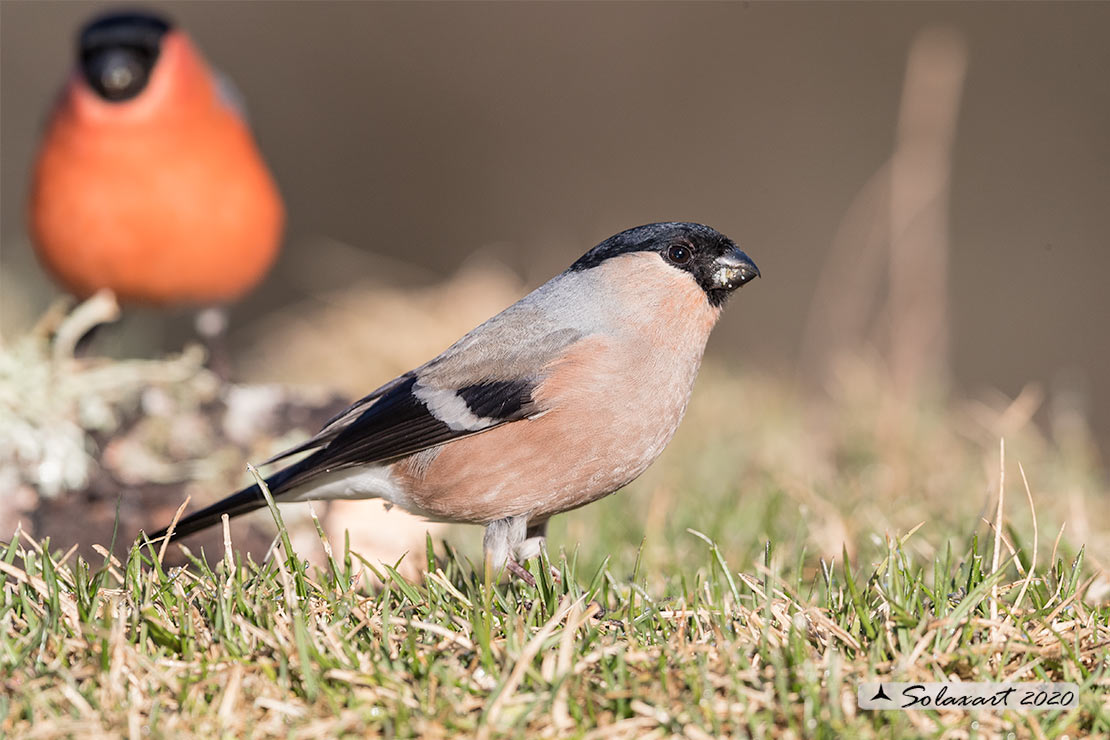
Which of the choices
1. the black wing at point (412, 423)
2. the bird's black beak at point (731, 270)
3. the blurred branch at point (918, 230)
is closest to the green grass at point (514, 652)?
the black wing at point (412, 423)

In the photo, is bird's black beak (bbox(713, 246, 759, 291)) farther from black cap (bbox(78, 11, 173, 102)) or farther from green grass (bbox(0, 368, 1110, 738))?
black cap (bbox(78, 11, 173, 102))

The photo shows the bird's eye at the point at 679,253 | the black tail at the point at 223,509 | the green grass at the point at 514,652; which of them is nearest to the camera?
the green grass at the point at 514,652

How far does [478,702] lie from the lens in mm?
2064

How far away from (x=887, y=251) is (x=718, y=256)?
153 inches

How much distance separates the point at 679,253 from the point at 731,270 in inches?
6.1

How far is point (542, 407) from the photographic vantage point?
2861mm

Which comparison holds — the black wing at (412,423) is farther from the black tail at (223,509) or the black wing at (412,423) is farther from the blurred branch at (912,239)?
the blurred branch at (912,239)

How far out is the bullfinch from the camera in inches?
111

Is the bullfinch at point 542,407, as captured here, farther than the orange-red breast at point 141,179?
No

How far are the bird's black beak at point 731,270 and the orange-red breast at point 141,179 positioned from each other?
239cm

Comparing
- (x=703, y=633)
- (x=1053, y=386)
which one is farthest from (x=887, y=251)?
(x=703, y=633)

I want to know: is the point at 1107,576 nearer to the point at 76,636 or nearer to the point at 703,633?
the point at 703,633

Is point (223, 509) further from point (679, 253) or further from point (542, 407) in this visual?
point (679, 253)

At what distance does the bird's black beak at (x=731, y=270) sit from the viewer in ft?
9.90
